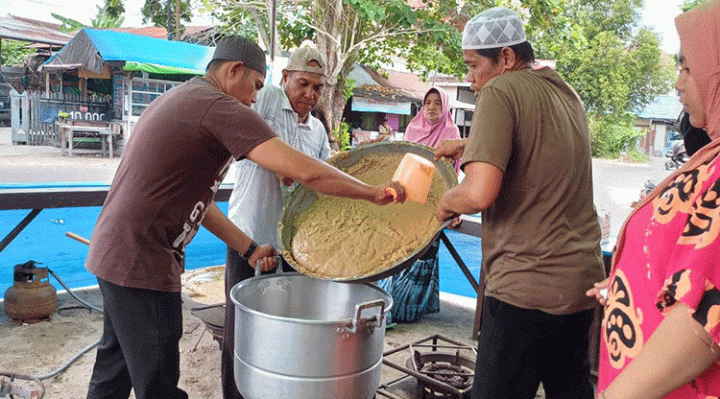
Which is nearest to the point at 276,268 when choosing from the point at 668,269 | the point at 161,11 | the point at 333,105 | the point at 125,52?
the point at 668,269

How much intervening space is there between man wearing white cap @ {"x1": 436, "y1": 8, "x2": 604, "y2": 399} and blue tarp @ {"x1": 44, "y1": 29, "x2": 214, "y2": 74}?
10394 millimetres

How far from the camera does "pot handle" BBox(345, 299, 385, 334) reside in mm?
1847

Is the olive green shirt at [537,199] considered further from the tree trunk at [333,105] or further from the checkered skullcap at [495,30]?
the tree trunk at [333,105]

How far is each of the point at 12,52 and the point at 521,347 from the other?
27833 millimetres

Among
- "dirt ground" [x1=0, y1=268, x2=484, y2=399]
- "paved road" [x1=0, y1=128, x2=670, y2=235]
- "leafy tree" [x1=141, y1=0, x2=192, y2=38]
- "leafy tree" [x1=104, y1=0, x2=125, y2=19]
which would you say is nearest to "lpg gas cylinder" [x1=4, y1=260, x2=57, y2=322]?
"dirt ground" [x1=0, y1=268, x2=484, y2=399]

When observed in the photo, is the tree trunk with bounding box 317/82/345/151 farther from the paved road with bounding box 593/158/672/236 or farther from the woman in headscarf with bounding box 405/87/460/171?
the woman in headscarf with bounding box 405/87/460/171

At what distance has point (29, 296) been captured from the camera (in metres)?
3.97

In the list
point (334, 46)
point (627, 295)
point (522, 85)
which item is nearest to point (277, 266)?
point (522, 85)

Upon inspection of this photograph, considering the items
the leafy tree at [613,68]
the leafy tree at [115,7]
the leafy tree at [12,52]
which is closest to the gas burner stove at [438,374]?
the leafy tree at [115,7]

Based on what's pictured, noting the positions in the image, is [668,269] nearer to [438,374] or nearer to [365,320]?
[365,320]

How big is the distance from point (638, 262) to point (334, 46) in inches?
416

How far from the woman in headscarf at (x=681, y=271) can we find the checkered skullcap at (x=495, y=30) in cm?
72

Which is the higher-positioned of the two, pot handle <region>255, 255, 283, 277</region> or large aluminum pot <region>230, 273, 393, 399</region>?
pot handle <region>255, 255, 283, 277</region>

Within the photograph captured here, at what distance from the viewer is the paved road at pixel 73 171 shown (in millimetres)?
10008
